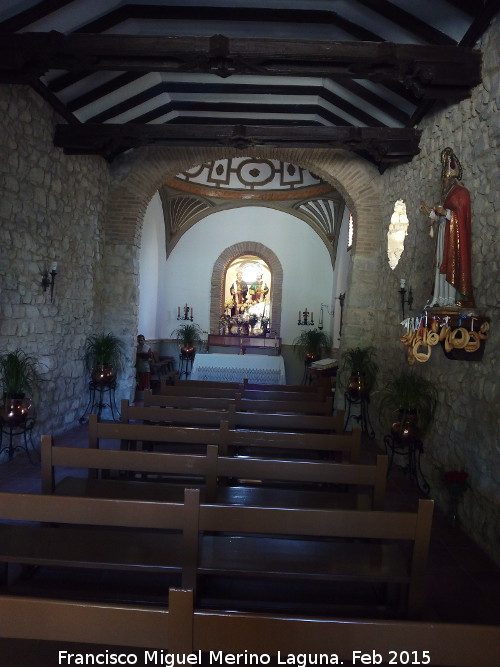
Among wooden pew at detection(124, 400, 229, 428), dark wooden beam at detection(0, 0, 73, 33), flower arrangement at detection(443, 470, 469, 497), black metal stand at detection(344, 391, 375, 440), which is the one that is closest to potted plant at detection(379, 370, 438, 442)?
flower arrangement at detection(443, 470, 469, 497)

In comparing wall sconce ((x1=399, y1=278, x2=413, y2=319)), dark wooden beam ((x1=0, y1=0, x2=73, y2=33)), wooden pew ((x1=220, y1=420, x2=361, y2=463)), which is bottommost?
wooden pew ((x1=220, y1=420, x2=361, y2=463))

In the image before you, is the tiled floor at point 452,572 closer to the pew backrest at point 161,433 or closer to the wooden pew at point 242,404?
the wooden pew at point 242,404

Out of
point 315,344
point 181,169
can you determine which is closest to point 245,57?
point 181,169

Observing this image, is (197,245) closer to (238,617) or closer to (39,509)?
(39,509)

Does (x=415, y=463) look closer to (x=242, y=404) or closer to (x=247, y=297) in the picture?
(x=242, y=404)

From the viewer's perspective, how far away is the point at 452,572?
3.95 metres

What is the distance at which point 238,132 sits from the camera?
7105 millimetres

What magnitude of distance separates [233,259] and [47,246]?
329 inches

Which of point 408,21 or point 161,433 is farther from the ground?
point 408,21

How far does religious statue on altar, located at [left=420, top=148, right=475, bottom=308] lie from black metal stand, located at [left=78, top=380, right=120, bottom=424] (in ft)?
17.7

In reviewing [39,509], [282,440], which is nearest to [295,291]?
[282,440]

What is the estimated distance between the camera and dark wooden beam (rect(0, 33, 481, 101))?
4938 mm

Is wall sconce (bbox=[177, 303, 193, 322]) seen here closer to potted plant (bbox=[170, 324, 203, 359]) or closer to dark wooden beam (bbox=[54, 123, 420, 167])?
potted plant (bbox=[170, 324, 203, 359])

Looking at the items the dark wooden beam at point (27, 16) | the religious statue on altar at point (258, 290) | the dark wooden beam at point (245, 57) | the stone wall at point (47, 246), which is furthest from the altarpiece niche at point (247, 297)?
the dark wooden beam at point (27, 16)
